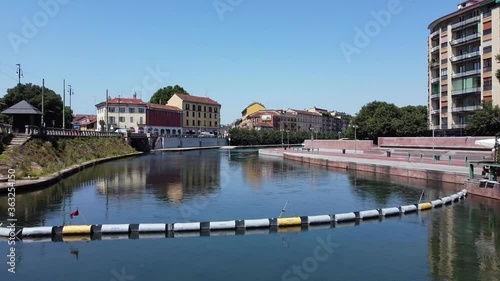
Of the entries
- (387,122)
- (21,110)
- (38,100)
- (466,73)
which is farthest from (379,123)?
(38,100)

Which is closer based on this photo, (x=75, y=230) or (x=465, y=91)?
(x=75, y=230)

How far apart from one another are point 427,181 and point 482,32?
35.4 m

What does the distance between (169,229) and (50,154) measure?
2940cm

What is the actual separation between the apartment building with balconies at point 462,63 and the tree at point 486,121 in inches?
234

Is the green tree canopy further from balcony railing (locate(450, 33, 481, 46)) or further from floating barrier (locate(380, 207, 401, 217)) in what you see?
floating barrier (locate(380, 207, 401, 217))

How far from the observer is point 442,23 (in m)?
67.4

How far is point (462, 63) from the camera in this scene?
64.0m

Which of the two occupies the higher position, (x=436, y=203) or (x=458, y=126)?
(x=458, y=126)

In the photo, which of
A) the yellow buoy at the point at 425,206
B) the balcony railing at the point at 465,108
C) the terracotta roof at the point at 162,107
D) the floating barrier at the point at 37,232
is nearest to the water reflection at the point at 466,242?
the yellow buoy at the point at 425,206

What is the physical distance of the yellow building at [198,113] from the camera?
126m

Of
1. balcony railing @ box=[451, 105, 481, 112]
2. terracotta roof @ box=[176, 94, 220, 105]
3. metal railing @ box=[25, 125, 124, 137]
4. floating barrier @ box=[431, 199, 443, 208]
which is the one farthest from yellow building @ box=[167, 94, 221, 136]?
floating barrier @ box=[431, 199, 443, 208]

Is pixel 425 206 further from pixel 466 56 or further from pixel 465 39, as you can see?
pixel 465 39

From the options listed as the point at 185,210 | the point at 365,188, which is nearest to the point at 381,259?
the point at 185,210

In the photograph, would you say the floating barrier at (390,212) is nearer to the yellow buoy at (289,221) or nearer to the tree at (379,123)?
the yellow buoy at (289,221)
